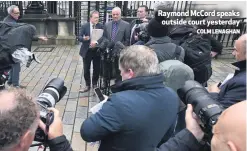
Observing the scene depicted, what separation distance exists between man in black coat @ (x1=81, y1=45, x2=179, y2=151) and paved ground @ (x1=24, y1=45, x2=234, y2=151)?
75.4 inches

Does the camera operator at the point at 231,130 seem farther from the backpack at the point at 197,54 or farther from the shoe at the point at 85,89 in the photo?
the shoe at the point at 85,89

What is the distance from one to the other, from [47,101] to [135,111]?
548mm

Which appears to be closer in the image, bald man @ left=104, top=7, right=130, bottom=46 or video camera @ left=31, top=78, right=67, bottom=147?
video camera @ left=31, top=78, right=67, bottom=147

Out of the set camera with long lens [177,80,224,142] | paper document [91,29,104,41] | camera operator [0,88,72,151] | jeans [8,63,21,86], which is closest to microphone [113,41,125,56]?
paper document [91,29,104,41]

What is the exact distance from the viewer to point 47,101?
1.72 metres

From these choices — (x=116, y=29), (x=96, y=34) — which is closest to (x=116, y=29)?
(x=116, y=29)

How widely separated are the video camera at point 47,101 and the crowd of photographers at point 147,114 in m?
0.01

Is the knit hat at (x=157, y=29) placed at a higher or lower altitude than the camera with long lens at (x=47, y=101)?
higher

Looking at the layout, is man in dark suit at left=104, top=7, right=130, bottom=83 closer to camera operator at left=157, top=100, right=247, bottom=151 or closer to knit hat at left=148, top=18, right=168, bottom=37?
knit hat at left=148, top=18, right=168, bottom=37

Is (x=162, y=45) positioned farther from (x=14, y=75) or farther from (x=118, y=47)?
(x=14, y=75)

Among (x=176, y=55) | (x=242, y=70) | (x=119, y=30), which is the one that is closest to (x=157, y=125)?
(x=242, y=70)

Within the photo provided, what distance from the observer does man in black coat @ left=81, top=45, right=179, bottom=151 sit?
1.73 m

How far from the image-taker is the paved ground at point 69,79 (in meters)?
4.17

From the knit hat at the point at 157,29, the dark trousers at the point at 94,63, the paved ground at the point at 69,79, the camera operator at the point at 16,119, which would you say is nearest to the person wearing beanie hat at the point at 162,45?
the knit hat at the point at 157,29
